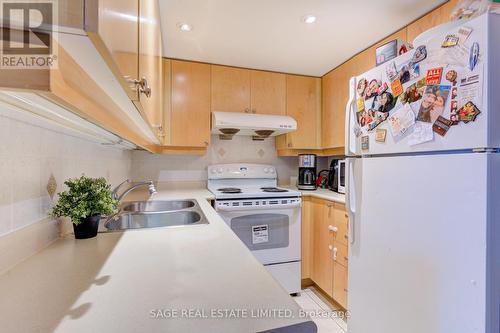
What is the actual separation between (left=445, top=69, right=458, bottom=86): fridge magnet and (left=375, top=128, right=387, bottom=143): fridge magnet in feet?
1.07

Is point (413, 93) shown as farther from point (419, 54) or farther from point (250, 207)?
point (250, 207)

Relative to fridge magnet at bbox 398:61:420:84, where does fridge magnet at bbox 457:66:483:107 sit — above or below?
below

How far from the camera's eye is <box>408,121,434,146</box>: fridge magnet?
3.12 ft

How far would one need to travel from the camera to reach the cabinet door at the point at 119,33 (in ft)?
1.11

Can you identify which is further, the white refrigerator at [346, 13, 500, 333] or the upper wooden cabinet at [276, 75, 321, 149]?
the upper wooden cabinet at [276, 75, 321, 149]

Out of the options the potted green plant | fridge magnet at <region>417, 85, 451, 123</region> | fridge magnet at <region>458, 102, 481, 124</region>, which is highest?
fridge magnet at <region>417, 85, 451, 123</region>

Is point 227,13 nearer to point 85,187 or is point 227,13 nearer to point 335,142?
point 85,187

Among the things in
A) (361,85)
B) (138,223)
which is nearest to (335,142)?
(361,85)

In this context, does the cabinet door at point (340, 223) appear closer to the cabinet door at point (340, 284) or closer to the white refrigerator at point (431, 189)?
the cabinet door at point (340, 284)

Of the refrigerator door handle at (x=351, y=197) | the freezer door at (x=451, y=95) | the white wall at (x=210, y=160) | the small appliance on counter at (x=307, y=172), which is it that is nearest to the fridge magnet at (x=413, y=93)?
the freezer door at (x=451, y=95)

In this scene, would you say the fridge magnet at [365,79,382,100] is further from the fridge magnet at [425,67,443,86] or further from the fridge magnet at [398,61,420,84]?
the fridge magnet at [425,67,443,86]

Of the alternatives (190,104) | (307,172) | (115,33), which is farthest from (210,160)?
(115,33)

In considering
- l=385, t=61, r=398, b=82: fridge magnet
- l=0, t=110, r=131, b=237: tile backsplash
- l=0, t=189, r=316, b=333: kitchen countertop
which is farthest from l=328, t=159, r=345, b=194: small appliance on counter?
l=0, t=110, r=131, b=237: tile backsplash

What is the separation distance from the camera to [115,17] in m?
0.41
